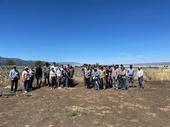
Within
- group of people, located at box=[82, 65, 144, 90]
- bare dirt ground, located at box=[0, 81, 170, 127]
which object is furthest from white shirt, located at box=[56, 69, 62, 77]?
group of people, located at box=[82, 65, 144, 90]

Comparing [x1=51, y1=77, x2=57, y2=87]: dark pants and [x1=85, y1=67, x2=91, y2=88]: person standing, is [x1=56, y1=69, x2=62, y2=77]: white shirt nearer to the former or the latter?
[x1=51, y1=77, x2=57, y2=87]: dark pants

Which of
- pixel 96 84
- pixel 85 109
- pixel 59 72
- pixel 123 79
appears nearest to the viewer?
pixel 85 109

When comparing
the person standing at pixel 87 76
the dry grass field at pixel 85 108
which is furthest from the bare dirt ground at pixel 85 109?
the person standing at pixel 87 76

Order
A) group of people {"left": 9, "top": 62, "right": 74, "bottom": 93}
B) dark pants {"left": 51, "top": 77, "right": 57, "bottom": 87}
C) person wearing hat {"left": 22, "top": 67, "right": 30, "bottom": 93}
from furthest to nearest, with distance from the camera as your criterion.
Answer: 1. dark pants {"left": 51, "top": 77, "right": 57, "bottom": 87}
2. group of people {"left": 9, "top": 62, "right": 74, "bottom": 93}
3. person wearing hat {"left": 22, "top": 67, "right": 30, "bottom": 93}

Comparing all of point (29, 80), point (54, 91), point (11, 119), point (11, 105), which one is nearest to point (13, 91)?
point (29, 80)

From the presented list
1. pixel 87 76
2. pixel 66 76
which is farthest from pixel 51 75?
pixel 87 76

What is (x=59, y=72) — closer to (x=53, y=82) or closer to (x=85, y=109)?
(x=53, y=82)

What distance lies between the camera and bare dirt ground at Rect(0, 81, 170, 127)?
13.2 meters

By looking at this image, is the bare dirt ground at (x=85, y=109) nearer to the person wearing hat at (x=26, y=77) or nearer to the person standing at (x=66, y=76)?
the person wearing hat at (x=26, y=77)

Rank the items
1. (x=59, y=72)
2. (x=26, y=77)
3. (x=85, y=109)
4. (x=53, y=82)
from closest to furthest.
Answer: (x=85, y=109) < (x=26, y=77) < (x=59, y=72) < (x=53, y=82)

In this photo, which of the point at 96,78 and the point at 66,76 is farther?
the point at 66,76

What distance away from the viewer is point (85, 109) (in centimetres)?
1542

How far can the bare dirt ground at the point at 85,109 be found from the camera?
13.2 metres

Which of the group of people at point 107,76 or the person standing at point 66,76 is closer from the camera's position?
the group of people at point 107,76
